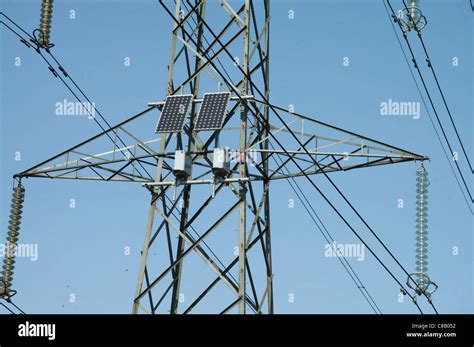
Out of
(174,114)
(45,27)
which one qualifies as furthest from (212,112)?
(45,27)

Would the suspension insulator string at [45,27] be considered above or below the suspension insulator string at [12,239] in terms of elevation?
above

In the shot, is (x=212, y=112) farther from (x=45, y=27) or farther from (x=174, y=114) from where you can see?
(x=45, y=27)

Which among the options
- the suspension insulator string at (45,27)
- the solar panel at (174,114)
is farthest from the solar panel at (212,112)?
the suspension insulator string at (45,27)

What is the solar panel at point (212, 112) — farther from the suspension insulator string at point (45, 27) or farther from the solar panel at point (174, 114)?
the suspension insulator string at point (45, 27)

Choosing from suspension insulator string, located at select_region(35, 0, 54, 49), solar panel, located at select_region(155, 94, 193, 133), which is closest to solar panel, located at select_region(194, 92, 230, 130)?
solar panel, located at select_region(155, 94, 193, 133)

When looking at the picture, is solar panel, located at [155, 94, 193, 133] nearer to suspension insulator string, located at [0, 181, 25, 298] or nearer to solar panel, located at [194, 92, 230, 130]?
solar panel, located at [194, 92, 230, 130]
